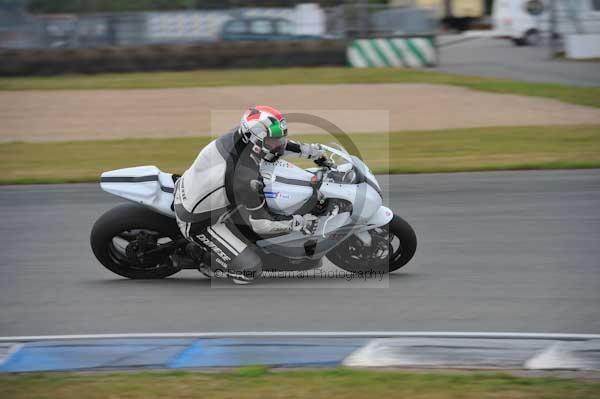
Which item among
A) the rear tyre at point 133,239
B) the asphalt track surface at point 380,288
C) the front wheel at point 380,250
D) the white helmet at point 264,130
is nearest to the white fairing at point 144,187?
the rear tyre at point 133,239

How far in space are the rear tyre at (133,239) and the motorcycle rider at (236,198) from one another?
27cm

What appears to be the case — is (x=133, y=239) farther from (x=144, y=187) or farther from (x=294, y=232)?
(x=294, y=232)

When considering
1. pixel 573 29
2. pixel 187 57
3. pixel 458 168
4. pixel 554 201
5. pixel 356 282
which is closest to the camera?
pixel 356 282

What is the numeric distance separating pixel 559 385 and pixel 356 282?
2.57m

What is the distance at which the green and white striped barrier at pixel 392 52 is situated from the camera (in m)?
25.5

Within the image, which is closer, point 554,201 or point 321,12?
point 554,201

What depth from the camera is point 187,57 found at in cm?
2561

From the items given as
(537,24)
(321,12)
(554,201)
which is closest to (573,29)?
(537,24)

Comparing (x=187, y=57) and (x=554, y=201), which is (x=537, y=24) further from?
(x=554, y=201)

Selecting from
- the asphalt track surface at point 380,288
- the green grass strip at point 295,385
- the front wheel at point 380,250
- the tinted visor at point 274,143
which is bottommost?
the asphalt track surface at point 380,288

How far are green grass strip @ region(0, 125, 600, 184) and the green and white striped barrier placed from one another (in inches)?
389

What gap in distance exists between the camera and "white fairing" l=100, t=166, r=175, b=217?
737cm

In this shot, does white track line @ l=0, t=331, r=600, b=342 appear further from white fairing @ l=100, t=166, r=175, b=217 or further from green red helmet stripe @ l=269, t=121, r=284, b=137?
green red helmet stripe @ l=269, t=121, r=284, b=137

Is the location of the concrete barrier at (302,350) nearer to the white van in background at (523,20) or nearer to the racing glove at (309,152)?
the racing glove at (309,152)
